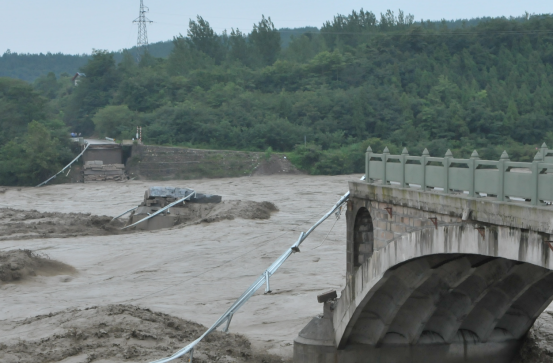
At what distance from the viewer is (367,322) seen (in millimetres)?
14852

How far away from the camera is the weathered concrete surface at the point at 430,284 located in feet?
34.0

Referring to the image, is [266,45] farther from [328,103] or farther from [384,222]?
[384,222]

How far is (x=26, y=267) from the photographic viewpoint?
1027 inches

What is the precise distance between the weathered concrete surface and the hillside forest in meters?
41.4

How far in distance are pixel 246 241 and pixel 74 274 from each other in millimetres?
8242

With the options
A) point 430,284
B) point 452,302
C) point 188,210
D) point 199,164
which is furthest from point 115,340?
point 199,164

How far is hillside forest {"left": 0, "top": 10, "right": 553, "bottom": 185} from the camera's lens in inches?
2579

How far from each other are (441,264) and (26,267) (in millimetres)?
18192

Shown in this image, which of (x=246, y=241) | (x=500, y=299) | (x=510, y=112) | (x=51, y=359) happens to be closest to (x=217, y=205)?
(x=246, y=241)

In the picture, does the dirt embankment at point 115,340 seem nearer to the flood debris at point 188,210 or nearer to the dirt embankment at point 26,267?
the dirt embankment at point 26,267

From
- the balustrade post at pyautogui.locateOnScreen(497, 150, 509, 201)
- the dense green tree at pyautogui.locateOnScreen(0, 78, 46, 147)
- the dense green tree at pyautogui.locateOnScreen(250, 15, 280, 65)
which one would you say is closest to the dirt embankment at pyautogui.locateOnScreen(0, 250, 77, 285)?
the balustrade post at pyautogui.locateOnScreen(497, 150, 509, 201)

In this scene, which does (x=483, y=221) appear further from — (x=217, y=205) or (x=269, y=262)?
(x=217, y=205)

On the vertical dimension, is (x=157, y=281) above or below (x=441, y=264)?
below

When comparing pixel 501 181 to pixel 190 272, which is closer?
pixel 501 181
